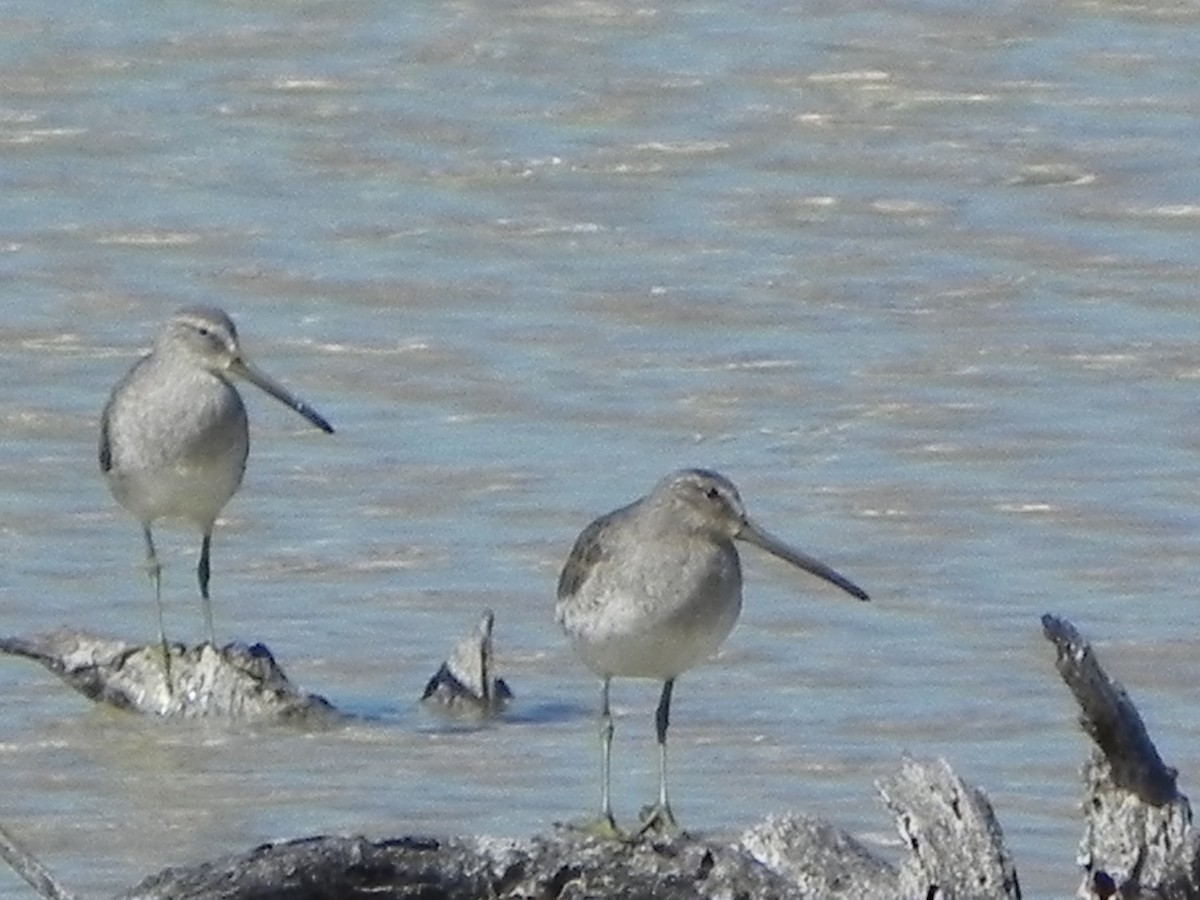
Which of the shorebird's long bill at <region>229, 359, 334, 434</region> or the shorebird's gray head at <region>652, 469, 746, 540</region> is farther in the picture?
the shorebird's long bill at <region>229, 359, 334, 434</region>

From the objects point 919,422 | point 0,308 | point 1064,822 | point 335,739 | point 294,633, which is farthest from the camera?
point 0,308

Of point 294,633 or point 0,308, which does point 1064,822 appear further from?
point 0,308

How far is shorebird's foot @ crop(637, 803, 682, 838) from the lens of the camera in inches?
331

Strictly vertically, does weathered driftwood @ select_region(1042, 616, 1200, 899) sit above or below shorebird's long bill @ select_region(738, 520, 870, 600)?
above

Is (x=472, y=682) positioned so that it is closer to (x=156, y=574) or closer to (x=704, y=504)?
(x=704, y=504)

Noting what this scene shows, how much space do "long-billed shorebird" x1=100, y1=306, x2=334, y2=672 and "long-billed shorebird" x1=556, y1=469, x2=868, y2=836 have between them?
81.6 inches

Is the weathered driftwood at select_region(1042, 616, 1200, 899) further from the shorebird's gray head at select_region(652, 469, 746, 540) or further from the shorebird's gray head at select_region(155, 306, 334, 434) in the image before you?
the shorebird's gray head at select_region(155, 306, 334, 434)

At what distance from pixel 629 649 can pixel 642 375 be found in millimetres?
4246

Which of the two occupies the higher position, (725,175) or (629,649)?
(629,649)

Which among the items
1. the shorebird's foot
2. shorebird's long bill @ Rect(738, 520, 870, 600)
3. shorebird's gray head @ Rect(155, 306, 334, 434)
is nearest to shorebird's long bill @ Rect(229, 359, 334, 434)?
shorebird's gray head @ Rect(155, 306, 334, 434)

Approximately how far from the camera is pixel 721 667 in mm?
10383

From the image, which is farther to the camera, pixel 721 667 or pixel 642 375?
pixel 642 375

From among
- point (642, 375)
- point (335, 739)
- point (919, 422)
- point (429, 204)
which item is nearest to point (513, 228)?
point (429, 204)

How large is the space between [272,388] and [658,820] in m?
3.09
